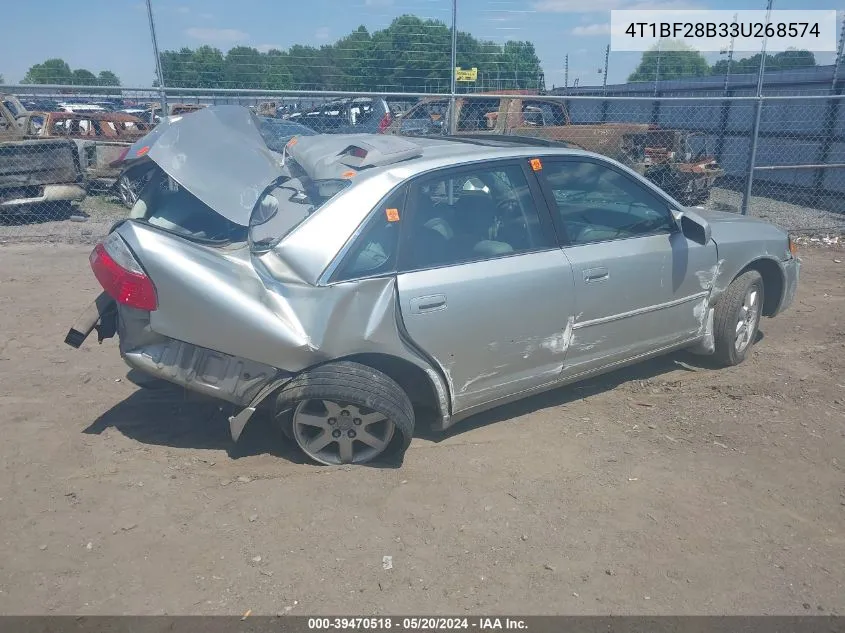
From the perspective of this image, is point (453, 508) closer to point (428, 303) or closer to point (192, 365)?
point (428, 303)

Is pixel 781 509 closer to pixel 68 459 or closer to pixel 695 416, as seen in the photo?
pixel 695 416

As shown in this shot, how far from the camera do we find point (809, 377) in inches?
186

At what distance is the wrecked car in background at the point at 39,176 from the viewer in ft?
31.1

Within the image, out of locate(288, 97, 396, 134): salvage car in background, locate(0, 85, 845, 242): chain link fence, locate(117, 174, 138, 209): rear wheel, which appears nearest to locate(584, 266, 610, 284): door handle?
locate(117, 174, 138, 209): rear wheel

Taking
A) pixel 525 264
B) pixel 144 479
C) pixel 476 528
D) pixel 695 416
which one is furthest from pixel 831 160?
pixel 144 479

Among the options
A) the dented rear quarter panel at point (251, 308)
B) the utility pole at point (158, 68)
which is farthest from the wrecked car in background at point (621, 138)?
the dented rear quarter panel at point (251, 308)

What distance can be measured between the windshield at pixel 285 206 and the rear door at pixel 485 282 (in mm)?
460

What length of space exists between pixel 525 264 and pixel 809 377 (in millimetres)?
2550

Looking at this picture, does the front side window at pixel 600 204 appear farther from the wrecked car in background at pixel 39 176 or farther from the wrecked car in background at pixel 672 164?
the wrecked car in background at pixel 39 176

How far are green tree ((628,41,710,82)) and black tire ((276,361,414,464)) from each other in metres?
15.3

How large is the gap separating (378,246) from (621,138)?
8.86m

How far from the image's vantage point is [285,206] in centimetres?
353

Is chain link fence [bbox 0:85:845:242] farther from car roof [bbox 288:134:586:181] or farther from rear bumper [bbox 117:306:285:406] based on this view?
rear bumper [bbox 117:306:285:406]

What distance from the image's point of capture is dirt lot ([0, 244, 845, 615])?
2.61 metres
